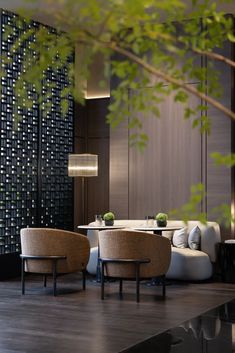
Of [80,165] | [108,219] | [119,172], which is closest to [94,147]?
[119,172]

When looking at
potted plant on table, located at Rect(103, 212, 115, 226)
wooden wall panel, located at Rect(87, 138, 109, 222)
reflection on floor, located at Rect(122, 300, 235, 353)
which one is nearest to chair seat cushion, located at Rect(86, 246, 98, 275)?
potted plant on table, located at Rect(103, 212, 115, 226)

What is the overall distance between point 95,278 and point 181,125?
2495mm

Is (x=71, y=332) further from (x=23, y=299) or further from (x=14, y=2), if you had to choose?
(x=14, y=2)

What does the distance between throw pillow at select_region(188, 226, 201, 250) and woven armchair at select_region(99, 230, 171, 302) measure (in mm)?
1395

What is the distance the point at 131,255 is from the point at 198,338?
2.02 m

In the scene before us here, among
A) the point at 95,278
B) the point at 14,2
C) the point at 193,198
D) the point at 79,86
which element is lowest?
the point at 95,278

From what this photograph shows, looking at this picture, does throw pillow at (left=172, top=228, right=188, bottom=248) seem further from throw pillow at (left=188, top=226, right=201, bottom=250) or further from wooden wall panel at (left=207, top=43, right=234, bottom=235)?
wooden wall panel at (left=207, top=43, right=234, bottom=235)

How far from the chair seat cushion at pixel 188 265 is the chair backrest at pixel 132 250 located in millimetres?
1092

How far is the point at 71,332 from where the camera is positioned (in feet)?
16.8

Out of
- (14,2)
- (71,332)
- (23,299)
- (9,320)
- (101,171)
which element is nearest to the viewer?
(71,332)

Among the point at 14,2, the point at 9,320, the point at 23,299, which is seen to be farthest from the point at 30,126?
the point at 9,320

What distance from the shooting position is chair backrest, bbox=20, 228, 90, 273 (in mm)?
7125

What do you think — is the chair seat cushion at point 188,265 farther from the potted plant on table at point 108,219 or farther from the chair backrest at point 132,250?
the chair backrest at point 132,250

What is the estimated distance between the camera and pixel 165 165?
905cm
